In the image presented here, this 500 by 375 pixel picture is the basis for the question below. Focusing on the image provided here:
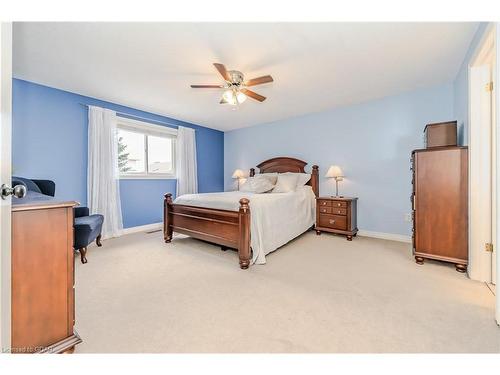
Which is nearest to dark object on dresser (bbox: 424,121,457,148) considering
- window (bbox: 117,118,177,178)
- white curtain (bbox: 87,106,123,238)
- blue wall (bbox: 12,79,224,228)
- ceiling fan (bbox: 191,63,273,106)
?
ceiling fan (bbox: 191,63,273,106)

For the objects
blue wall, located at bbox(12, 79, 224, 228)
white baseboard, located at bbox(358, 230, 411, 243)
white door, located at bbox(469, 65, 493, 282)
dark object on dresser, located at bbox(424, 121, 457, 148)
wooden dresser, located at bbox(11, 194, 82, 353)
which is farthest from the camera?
white baseboard, located at bbox(358, 230, 411, 243)

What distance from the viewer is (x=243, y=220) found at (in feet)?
7.94

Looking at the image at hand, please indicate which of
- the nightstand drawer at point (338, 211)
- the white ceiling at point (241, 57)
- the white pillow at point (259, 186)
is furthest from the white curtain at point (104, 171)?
the nightstand drawer at point (338, 211)

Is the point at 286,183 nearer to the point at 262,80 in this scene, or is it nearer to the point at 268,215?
the point at 268,215

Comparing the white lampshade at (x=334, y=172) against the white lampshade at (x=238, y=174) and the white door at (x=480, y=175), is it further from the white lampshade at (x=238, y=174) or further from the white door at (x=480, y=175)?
the white lampshade at (x=238, y=174)

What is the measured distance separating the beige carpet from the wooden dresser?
0.21 m

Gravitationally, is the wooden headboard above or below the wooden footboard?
above

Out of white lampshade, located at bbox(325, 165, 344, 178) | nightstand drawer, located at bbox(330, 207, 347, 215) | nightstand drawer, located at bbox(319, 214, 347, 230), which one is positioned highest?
white lampshade, located at bbox(325, 165, 344, 178)

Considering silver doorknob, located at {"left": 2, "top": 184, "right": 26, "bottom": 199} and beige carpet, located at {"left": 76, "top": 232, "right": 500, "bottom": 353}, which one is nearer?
silver doorknob, located at {"left": 2, "top": 184, "right": 26, "bottom": 199}

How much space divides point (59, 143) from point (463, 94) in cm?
522

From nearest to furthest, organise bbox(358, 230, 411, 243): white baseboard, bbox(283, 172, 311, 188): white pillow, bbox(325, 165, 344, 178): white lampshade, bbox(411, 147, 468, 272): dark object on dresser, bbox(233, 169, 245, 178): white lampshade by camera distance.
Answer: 1. bbox(411, 147, 468, 272): dark object on dresser
2. bbox(358, 230, 411, 243): white baseboard
3. bbox(325, 165, 344, 178): white lampshade
4. bbox(283, 172, 311, 188): white pillow
5. bbox(233, 169, 245, 178): white lampshade

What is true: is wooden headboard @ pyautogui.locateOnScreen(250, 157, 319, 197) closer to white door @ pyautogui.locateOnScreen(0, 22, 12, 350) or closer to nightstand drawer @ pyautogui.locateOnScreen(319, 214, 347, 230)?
nightstand drawer @ pyautogui.locateOnScreen(319, 214, 347, 230)

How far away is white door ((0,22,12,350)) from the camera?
882mm

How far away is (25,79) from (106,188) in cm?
169
